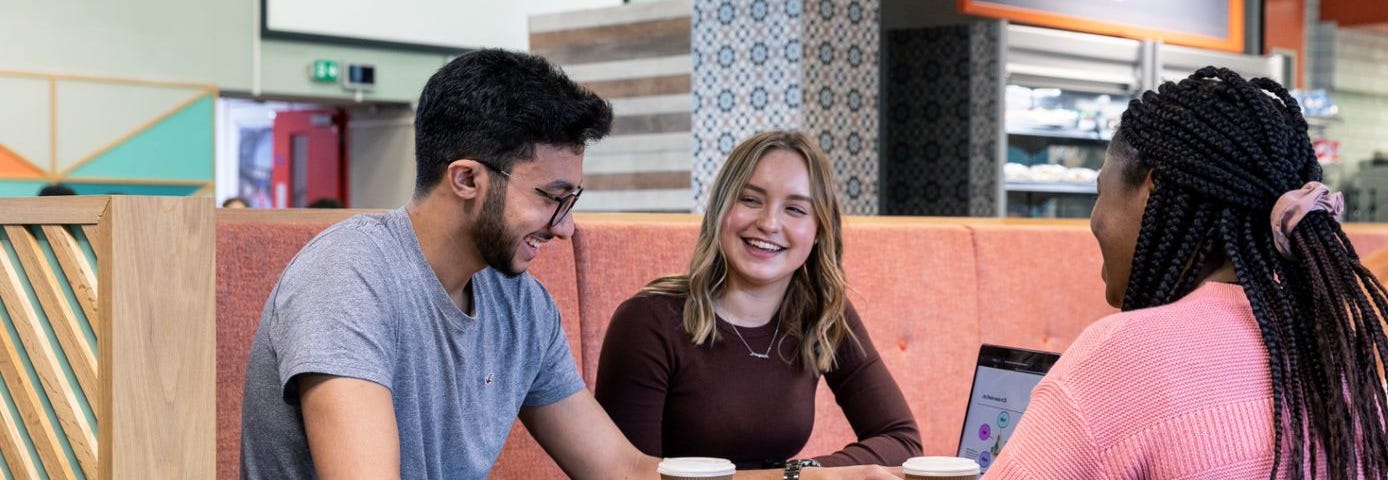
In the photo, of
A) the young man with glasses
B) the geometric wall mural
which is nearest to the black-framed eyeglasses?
the young man with glasses

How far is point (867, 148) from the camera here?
5805mm

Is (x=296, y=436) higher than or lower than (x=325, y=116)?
lower

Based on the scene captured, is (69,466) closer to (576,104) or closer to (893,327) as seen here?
(576,104)

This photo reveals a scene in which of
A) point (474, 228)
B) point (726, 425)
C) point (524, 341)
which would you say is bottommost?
point (726, 425)

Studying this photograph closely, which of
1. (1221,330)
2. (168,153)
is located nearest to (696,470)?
(1221,330)

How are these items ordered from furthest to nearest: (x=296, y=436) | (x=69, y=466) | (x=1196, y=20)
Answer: (x=1196, y=20) → (x=296, y=436) → (x=69, y=466)

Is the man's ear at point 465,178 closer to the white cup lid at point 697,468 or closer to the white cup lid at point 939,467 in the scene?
the white cup lid at point 697,468

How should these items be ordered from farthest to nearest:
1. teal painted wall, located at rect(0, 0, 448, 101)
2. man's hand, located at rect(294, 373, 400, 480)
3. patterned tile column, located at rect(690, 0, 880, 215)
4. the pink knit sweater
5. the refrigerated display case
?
1. teal painted wall, located at rect(0, 0, 448, 101)
2. the refrigerated display case
3. patterned tile column, located at rect(690, 0, 880, 215)
4. man's hand, located at rect(294, 373, 400, 480)
5. the pink knit sweater

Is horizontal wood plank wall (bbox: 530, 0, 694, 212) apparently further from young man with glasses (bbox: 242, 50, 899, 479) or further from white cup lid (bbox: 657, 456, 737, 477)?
white cup lid (bbox: 657, 456, 737, 477)

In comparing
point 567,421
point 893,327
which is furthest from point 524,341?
point 893,327

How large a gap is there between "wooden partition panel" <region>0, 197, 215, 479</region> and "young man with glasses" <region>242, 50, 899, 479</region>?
0.49 feet

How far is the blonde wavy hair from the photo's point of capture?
2.64m

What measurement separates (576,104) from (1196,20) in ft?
20.9

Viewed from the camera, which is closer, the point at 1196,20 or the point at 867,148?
the point at 867,148
